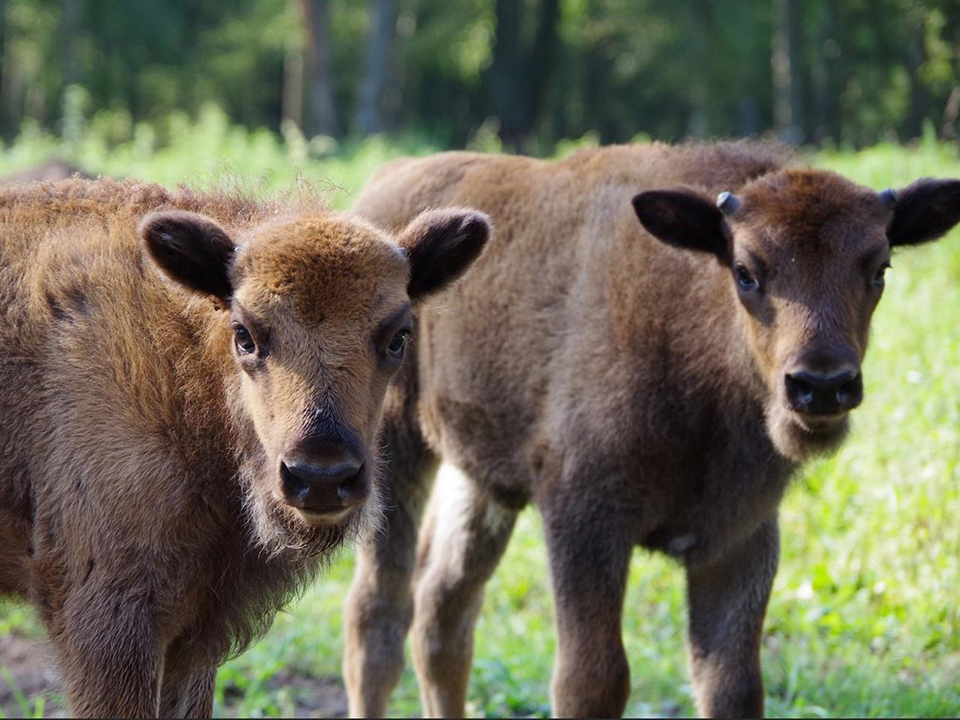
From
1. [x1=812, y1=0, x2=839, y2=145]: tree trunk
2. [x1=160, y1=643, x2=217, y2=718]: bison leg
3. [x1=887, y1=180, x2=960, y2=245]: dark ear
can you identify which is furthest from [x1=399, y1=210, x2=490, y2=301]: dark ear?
[x1=812, y1=0, x2=839, y2=145]: tree trunk

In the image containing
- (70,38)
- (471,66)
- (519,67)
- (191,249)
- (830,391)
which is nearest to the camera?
Answer: (191,249)

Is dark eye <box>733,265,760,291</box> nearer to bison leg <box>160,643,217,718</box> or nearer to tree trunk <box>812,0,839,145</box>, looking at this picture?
bison leg <box>160,643,217,718</box>

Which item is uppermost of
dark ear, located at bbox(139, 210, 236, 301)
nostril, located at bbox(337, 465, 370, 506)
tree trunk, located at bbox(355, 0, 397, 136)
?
dark ear, located at bbox(139, 210, 236, 301)

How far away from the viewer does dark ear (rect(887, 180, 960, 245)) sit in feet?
20.7

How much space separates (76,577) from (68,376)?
31.8 inches

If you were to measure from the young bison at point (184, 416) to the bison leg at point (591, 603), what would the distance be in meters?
1.53

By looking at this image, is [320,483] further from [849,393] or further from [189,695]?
[849,393]

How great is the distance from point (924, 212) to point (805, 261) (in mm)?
914

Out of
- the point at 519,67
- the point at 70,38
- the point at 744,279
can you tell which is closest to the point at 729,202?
the point at 744,279

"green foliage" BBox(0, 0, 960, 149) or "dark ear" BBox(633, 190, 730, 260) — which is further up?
"dark ear" BBox(633, 190, 730, 260)

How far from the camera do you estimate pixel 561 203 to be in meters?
7.10

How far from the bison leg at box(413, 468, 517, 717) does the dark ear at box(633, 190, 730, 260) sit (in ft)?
6.59

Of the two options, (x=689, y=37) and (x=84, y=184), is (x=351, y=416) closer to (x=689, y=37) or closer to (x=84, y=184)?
(x=84, y=184)

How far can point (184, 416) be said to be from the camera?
505 centimetres
